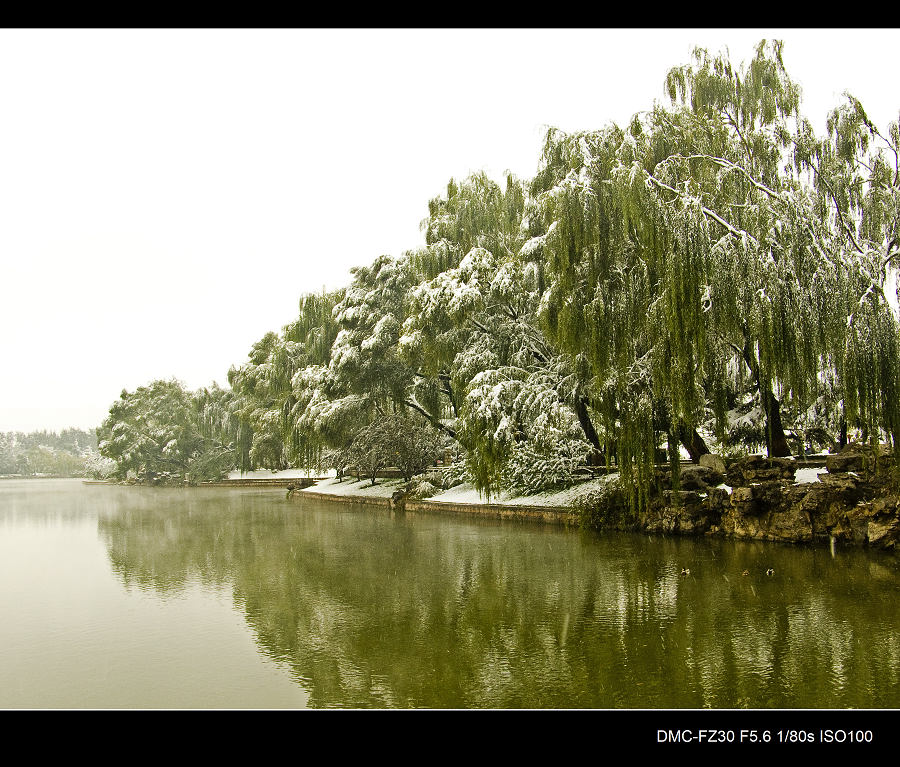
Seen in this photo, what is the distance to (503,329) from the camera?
18078 mm

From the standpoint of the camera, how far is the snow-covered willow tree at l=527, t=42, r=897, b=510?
9.69 m

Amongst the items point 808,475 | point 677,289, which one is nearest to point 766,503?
point 808,475

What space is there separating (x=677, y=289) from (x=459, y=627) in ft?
21.8

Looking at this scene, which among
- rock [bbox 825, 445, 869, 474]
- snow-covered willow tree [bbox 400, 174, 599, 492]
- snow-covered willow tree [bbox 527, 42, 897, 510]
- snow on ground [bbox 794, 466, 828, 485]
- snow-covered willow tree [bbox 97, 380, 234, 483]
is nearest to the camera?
snow-covered willow tree [bbox 527, 42, 897, 510]

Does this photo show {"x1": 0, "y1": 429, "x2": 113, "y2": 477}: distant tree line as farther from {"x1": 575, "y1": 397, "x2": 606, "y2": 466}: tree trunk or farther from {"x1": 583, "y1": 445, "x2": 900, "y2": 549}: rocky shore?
{"x1": 583, "y1": 445, "x2": 900, "y2": 549}: rocky shore

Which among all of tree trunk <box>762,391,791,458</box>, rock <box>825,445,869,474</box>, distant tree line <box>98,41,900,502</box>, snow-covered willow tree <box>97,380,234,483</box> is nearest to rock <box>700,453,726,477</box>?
distant tree line <box>98,41,900,502</box>

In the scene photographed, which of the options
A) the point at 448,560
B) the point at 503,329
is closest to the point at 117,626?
the point at 448,560

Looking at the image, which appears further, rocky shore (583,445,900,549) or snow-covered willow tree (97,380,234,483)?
snow-covered willow tree (97,380,234,483)

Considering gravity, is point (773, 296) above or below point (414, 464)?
above

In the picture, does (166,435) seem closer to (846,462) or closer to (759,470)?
(759,470)

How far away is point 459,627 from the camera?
251 inches

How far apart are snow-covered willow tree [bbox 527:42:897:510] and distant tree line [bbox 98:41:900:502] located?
0.12 feet
